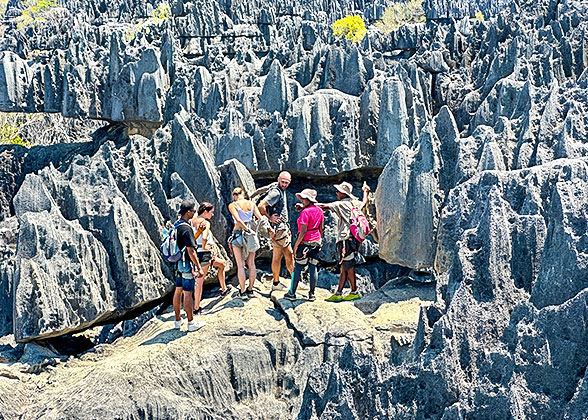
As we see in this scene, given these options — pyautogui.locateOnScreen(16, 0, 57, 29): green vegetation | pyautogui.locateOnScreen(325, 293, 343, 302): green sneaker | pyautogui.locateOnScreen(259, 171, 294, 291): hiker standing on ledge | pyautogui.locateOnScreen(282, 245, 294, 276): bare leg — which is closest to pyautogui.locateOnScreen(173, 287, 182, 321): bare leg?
pyautogui.locateOnScreen(259, 171, 294, 291): hiker standing on ledge

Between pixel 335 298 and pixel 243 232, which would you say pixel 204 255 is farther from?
pixel 335 298

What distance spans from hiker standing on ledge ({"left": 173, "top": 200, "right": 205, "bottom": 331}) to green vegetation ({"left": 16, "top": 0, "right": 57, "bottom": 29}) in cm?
3792

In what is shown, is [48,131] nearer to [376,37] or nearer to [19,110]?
[19,110]

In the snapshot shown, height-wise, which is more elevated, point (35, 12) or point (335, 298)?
point (35, 12)

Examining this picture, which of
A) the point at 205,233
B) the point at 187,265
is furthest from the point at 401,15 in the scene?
the point at 187,265

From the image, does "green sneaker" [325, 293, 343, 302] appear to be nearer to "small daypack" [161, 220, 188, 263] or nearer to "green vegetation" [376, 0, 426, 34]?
"small daypack" [161, 220, 188, 263]

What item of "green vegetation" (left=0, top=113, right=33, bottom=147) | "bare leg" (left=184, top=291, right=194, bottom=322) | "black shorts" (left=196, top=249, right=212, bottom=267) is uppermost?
"green vegetation" (left=0, top=113, right=33, bottom=147)

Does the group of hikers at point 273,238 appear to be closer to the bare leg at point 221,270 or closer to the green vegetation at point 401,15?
the bare leg at point 221,270

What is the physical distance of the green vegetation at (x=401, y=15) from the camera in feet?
132

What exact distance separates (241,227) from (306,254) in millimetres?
769

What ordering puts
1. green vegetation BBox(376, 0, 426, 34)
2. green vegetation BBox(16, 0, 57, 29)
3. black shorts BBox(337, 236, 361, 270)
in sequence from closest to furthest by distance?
1. black shorts BBox(337, 236, 361, 270)
2. green vegetation BBox(376, 0, 426, 34)
3. green vegetation BBox(16, 0, 57, 29)

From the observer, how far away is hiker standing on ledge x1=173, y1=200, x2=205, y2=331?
20.3ft

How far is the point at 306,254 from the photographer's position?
705cm

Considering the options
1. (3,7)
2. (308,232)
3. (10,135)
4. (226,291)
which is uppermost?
(3,7)
